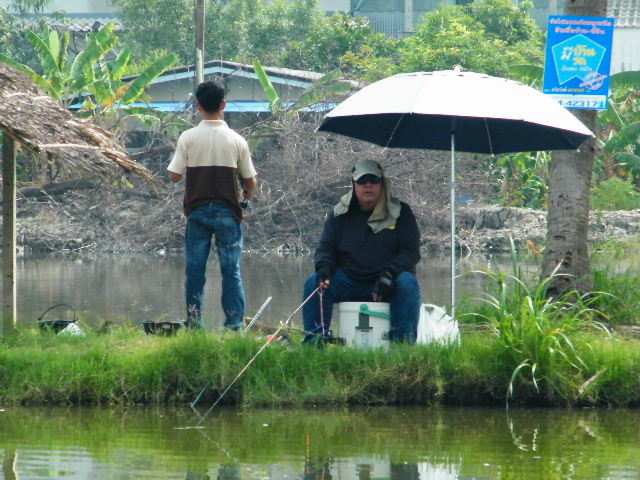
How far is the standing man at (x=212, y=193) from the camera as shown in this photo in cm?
923

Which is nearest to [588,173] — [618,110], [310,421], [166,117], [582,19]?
[582,19]

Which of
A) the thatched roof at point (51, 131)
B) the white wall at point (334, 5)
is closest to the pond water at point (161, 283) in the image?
the thatched roof at point (51, 131)

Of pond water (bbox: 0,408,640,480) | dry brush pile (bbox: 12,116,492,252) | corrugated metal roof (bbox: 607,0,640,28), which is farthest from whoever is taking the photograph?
corrugated metal roof (bbox: 607,0,640,28)

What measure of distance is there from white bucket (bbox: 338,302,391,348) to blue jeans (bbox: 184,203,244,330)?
3.92 feet

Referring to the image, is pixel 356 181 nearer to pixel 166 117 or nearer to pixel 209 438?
pixel 209 438

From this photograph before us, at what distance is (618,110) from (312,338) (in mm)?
26633

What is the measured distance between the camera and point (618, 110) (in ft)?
109

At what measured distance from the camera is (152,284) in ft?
Answer: 60.9

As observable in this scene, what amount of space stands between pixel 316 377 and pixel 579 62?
361cm

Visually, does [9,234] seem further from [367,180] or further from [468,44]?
[468,44]

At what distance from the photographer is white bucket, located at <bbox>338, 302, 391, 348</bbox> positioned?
27.3 feet

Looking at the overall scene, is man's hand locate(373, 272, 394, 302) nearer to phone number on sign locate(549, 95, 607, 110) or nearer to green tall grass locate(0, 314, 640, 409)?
green tall grass locate(0, 314, 640, 409)

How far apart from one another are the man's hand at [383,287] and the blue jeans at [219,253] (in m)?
Answer: 1.38

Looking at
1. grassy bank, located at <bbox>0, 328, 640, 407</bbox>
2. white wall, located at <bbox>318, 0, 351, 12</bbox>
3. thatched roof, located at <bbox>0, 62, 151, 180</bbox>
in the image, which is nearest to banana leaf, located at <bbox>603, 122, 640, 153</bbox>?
thatched roof, located at <bbox>0, 62, 151, 180</bbox>
